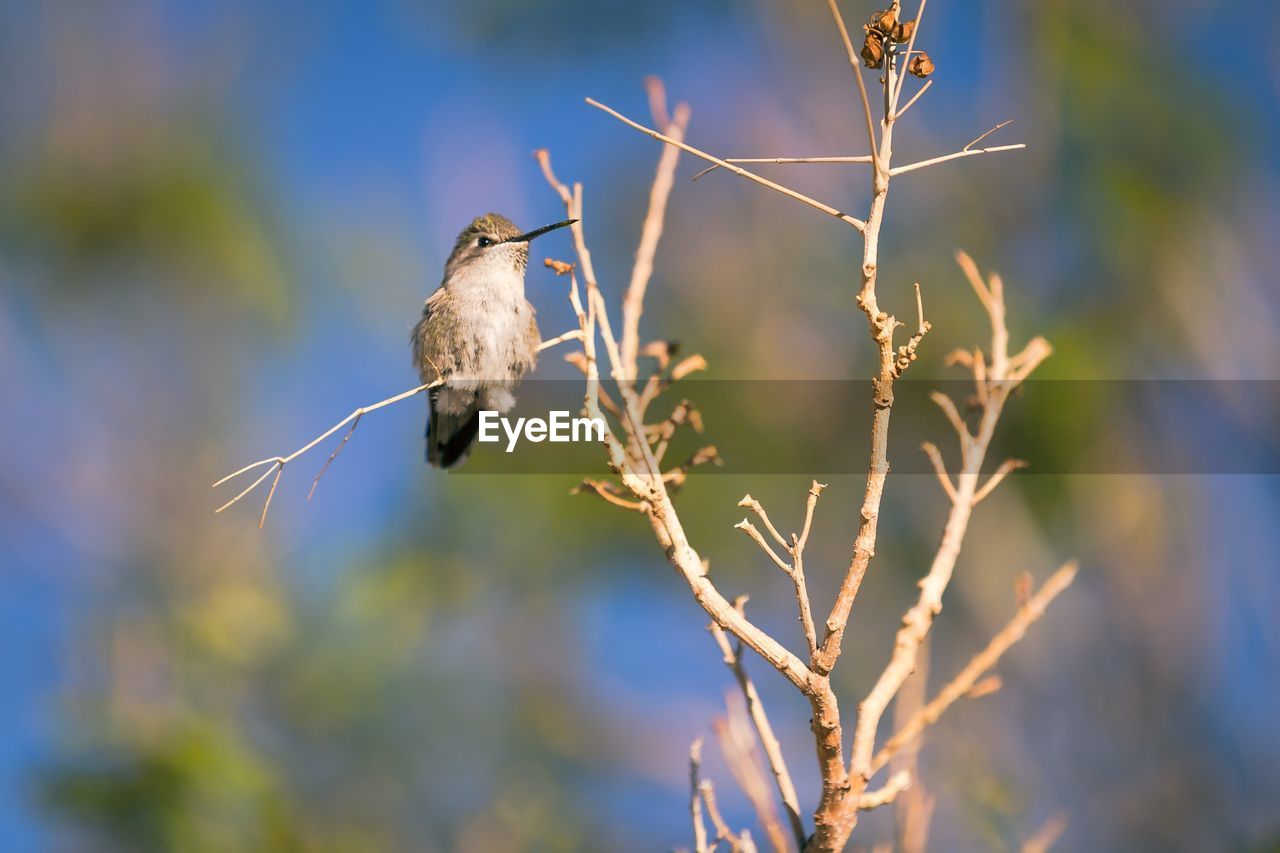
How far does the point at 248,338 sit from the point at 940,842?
7.29 meters

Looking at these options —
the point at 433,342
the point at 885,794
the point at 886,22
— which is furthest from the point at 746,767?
the point at 433,342

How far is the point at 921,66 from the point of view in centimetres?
183

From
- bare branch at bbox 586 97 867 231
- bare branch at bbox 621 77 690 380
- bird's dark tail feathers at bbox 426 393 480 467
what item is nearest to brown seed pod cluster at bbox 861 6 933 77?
bare branch at bbox 586 97 867 231

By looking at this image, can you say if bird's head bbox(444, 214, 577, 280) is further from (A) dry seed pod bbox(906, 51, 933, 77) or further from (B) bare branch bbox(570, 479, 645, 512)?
(A) dry seed pod bbox(906, 51, 933, 77)

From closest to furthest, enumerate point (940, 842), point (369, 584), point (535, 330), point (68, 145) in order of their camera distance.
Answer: point (535, 330) → point (940, 842) → point (369, 584) → point (68, 145)

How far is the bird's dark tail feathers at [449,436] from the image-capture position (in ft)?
13.5

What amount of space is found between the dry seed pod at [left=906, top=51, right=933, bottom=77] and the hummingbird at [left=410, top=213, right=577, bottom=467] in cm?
229

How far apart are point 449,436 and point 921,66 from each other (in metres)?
2.65

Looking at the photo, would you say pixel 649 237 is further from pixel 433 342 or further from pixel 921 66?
pixel 433 342

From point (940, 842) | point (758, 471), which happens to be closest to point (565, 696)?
point (758, 471)

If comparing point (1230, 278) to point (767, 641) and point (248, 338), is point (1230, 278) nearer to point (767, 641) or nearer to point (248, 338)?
point (767, 641)

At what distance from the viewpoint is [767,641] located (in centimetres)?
174

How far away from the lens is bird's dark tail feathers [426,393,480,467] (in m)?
4.10

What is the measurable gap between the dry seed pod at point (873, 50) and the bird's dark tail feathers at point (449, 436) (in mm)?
2550
